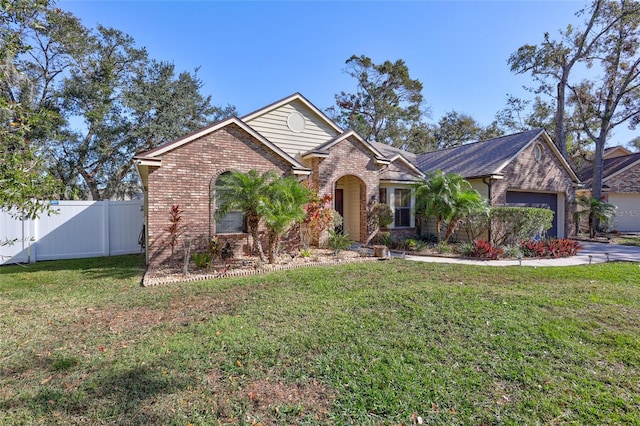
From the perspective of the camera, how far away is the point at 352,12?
41.9 ft

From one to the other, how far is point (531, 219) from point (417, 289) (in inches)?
332

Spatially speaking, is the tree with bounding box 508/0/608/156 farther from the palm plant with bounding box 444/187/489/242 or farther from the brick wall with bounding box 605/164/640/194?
the palm plant with bounding box 444/187/489/242

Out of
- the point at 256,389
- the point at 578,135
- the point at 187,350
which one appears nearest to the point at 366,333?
the point at 256,389

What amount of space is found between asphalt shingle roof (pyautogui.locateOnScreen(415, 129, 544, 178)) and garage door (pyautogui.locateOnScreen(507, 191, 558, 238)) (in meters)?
1.83

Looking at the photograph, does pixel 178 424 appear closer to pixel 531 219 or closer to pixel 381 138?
pixel 531 219

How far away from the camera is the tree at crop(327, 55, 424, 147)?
30.0 metres

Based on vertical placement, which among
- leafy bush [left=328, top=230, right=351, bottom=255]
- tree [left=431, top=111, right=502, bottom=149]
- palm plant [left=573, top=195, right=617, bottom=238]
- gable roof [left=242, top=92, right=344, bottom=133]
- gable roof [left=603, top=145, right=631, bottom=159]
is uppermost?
tree [left=431, top=111, right=502, bottom=149]

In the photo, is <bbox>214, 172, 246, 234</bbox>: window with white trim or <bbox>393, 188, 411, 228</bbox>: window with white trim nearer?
<bbox>214, 172, 246, 234</bbox>: window with white trim

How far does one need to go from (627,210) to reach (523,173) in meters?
→ 14.6

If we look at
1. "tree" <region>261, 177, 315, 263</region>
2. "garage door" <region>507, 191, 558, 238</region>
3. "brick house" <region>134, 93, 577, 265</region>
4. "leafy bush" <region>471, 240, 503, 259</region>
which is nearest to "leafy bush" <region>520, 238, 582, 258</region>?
"leafy bush" <region>471, 240, 503, 259</region>

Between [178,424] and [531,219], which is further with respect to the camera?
[531,219]

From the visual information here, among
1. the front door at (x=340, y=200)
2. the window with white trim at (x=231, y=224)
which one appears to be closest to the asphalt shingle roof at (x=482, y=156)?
the front door at (x=340, y=200)

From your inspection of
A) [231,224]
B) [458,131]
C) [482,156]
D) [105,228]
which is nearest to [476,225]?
[482,156]

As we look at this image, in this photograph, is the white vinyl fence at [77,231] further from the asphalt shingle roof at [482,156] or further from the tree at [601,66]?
the tree at [601,66]
